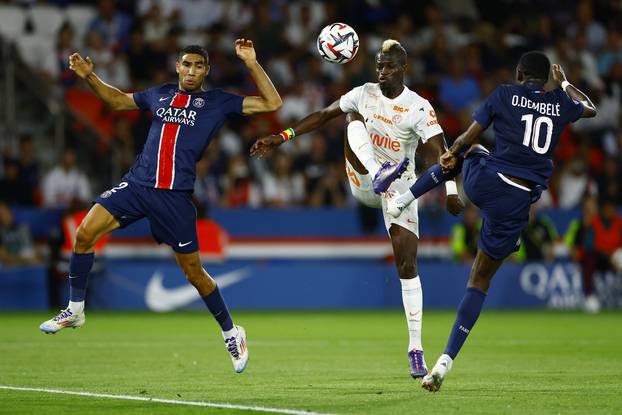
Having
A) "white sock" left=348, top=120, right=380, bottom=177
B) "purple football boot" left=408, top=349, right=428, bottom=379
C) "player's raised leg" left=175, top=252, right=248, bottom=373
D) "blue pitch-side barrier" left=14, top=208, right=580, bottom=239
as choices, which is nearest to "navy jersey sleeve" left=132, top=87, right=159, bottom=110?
"player's raised leg" left=175, top=252, right=248, bottom=373

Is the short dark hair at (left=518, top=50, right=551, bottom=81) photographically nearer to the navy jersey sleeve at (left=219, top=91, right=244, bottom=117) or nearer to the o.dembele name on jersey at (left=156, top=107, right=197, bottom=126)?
the navy jersey sleeve at (left=219, top=91, right=244, bottom=117)

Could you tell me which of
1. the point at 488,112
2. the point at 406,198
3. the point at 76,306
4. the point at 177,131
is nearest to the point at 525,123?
the point at 488,112

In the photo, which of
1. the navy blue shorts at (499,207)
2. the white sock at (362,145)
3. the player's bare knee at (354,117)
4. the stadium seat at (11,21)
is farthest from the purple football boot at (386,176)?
the stadium seat at (11,21)

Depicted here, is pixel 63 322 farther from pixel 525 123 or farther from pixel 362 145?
pixel 525 123

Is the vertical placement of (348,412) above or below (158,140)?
below

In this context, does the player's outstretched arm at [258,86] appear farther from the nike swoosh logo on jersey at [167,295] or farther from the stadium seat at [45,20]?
the stadium seat at [45,20]

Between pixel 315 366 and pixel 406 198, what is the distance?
228cm

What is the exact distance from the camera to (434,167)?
398 inches

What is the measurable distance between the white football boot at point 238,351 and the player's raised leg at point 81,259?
1299 millimetres

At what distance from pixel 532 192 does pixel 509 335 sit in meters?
6.53

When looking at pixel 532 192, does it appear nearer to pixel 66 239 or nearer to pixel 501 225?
pixel 501 225

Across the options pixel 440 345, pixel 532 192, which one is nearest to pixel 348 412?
pixel 532 192

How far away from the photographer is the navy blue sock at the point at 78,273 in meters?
10.3

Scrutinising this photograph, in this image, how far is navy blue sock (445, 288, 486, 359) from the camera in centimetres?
967
